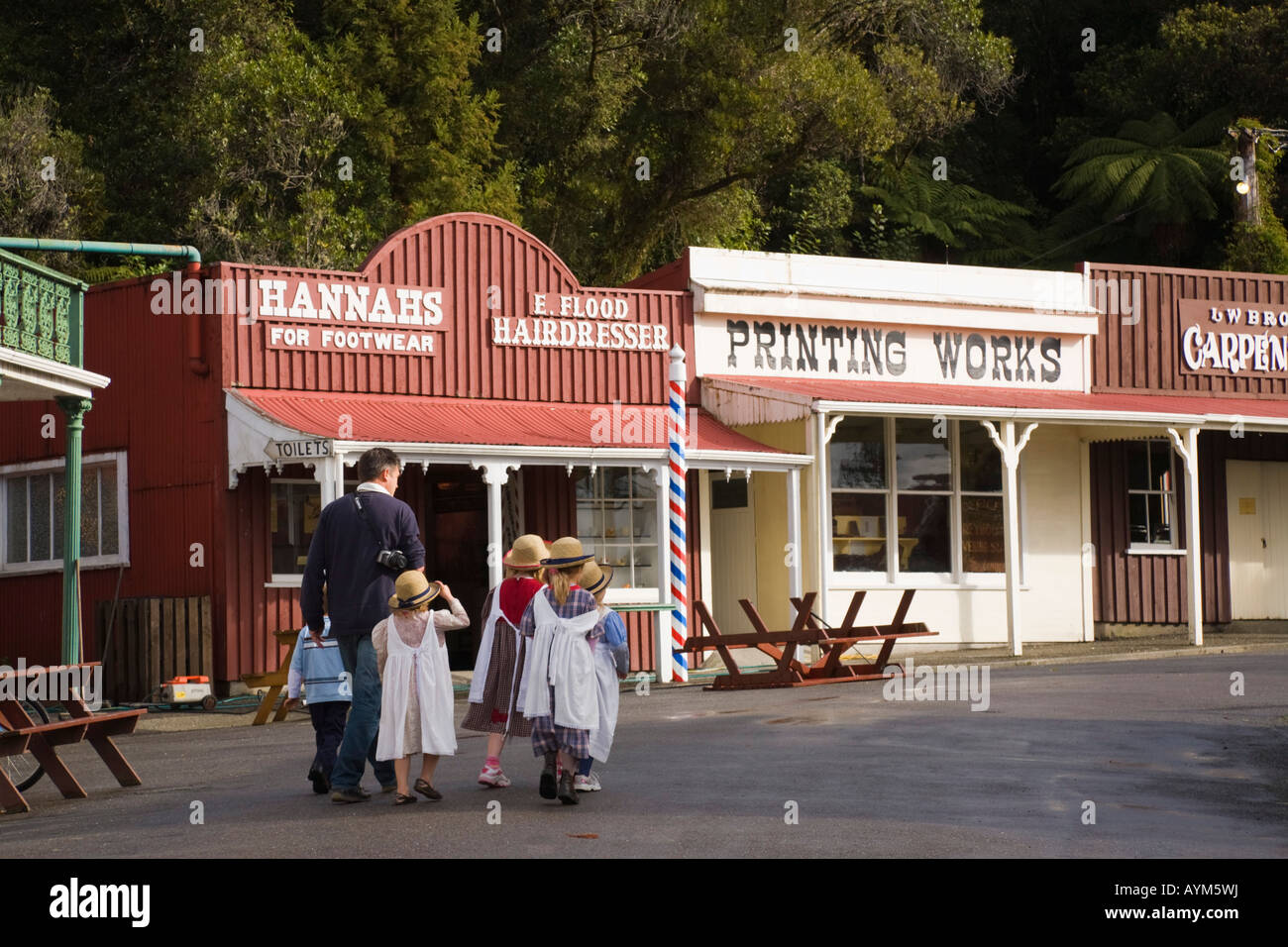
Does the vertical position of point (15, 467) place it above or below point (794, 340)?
below

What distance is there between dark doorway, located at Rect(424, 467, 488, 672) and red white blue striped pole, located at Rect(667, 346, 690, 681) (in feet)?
9.40

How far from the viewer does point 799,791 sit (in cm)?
973

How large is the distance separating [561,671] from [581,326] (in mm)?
11164

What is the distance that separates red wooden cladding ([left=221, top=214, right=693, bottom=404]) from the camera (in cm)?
1842

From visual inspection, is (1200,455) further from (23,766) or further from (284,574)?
(23,766)

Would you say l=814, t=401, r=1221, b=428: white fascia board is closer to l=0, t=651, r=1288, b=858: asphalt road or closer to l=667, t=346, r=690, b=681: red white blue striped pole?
l=667, t=346, r=690, b=681: red white blue striped pole

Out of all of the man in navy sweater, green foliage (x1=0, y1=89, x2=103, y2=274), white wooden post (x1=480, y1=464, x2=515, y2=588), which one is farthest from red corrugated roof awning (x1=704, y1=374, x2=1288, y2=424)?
green foliage (x1=0, y1=89, x2=103, y2=274)

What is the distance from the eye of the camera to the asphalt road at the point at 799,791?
8180 mm

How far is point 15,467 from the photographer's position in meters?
19.8

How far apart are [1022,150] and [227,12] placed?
2012 centimetres

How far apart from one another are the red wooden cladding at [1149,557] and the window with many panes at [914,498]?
153 centimetres

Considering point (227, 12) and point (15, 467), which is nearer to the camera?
point (15, 467)

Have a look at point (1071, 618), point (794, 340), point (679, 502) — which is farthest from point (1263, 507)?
point (679, 502)

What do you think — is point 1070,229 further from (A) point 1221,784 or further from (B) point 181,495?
(A) point 1221,784
